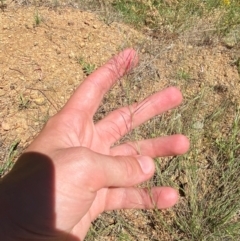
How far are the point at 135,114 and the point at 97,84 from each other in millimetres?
260

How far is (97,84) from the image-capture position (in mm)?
2023

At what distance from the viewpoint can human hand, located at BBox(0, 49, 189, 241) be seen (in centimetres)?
153

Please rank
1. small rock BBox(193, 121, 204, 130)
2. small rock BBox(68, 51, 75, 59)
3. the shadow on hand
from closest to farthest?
the shadow on hand → small rock BBox(193, 121, 204, 130) → small rock BBox(68, 51, 75, 59)

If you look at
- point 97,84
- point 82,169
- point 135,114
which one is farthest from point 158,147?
point 82,169

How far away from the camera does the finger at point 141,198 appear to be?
1.97 metres

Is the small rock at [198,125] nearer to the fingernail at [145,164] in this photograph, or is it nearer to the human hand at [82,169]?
the human hand at [82,169]

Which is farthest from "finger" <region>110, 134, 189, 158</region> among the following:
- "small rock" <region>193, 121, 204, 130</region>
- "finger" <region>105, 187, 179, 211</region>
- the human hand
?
"small rock" <region>193, 121, 204, 130</region>

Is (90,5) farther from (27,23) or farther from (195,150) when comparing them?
(195,150)

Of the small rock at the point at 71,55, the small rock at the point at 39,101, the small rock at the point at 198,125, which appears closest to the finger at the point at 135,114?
the small rock at the point at 198,125

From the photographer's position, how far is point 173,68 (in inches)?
115

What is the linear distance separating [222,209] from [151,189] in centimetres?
42

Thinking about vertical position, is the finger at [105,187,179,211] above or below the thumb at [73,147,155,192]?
below

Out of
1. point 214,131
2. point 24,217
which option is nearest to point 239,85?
point 214,131

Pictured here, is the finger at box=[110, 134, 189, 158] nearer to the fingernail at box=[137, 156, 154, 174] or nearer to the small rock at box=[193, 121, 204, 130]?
the fingernail at box=[137, 156, 154, 174]
